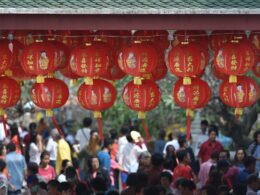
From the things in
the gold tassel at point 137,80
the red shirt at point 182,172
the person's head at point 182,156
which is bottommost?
the red shirt at point 182,172

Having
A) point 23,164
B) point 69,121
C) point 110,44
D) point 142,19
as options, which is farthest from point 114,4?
point 69,121

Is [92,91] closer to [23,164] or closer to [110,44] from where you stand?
[110,44]

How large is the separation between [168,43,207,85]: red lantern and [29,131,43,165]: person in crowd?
7.94 m

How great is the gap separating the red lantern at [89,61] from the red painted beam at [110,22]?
3.02 feet

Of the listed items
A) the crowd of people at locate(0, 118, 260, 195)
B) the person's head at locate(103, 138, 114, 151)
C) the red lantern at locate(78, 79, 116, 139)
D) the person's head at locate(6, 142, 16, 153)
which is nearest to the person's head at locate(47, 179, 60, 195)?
the crowd of people at locate(0, 118, 260, 195)

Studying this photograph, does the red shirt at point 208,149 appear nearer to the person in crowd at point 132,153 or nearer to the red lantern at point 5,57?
the person in crowd at point 132,153

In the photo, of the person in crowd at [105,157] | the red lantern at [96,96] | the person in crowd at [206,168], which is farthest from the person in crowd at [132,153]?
the red lantern at [96,96]

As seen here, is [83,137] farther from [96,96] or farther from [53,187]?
[53,187]

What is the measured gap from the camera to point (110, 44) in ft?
64.0

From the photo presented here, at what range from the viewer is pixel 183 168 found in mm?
20891

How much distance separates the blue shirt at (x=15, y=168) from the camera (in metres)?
22.9

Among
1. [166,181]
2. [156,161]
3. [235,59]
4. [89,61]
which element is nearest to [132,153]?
[156,161]

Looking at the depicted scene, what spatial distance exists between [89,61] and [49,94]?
2.87 feet

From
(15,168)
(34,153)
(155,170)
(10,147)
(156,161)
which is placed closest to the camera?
(155,170)
